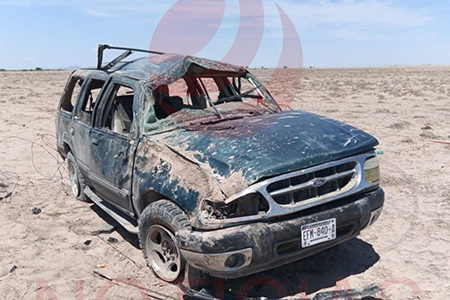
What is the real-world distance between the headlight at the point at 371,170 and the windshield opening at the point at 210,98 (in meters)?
1.49

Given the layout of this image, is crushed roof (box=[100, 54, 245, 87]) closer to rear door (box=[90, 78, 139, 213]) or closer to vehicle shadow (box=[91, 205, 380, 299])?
rear door (box=[90, 78, 139, 213])

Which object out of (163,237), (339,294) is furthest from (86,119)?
(339,294)

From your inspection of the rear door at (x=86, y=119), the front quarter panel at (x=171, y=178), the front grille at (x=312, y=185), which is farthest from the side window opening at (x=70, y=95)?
the front grille at (x=312, y=185)

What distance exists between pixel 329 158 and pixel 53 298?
267cm

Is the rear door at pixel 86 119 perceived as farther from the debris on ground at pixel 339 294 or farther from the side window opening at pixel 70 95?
the debris on ground at pixel 339 294

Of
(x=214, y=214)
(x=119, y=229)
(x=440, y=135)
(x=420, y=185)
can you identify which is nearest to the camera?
(x=214, y=214)

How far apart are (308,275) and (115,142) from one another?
238cm

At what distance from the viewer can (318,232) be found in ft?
11.7

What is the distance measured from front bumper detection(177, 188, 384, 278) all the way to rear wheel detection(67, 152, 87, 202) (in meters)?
3.21

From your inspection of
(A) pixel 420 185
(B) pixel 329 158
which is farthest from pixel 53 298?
(A) pixel 420 185

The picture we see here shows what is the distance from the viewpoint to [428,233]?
516 cm

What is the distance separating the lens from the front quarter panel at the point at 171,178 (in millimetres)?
3463

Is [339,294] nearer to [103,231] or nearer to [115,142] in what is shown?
[115,142]

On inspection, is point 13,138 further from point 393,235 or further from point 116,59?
point 393,235
